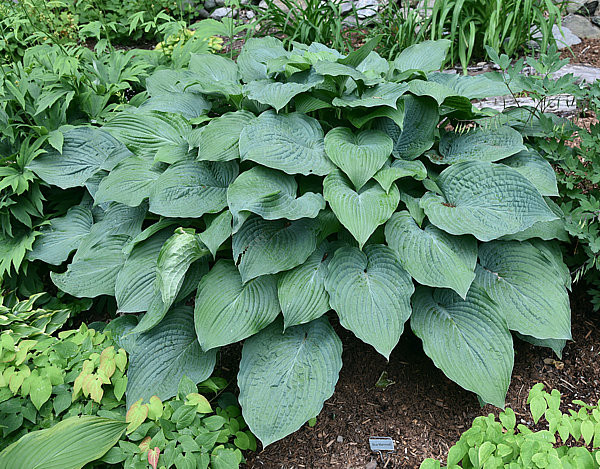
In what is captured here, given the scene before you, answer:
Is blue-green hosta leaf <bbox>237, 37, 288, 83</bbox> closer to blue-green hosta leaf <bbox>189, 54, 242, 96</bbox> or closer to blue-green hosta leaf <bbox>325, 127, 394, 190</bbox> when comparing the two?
blue-green hosta leaf <bbox>189, 54, 242, 96</bbox>

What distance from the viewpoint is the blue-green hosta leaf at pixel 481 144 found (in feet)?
7.45

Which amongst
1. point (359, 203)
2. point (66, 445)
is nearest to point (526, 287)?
point (359, 203)

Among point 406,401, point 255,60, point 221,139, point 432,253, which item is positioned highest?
point 255,60

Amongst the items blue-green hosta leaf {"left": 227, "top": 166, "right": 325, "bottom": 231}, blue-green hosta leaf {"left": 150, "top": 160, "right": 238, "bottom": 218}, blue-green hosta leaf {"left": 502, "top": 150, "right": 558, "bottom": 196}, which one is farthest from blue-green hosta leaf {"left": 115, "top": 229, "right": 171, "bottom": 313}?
blue-green hosta leaf {"left": 502, "top": 150, "right": 558, "bottom": 196}

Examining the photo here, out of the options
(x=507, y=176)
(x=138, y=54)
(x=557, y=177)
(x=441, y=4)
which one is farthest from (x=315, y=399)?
(x=441, y=4)

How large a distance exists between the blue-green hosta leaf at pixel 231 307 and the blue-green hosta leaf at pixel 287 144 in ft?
1.63

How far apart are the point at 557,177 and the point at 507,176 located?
1.33 ft

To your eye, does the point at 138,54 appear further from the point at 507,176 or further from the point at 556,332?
the point at 556,332

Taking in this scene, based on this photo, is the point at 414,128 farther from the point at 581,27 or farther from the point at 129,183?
the point at 581,27

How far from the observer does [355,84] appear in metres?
2.50

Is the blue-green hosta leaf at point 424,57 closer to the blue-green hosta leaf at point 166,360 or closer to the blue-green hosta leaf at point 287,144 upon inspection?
the blue-green hosta leaf at point 287,144

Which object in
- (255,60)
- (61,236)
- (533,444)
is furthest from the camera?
(255,60)

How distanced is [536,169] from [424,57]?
91 cm

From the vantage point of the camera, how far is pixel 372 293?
1.94 m
